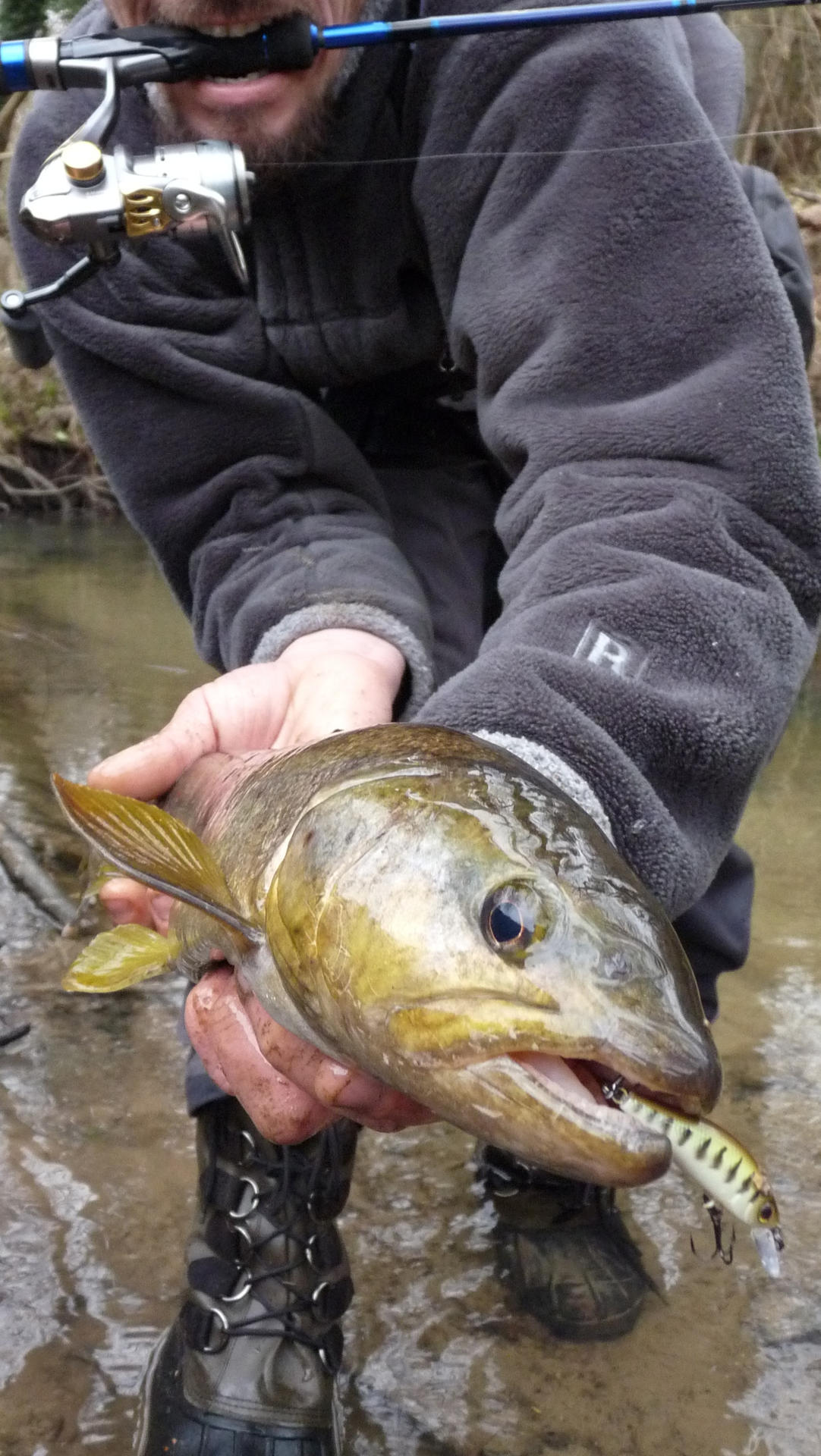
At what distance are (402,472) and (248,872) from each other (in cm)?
162

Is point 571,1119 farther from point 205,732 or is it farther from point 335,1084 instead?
point 205,732

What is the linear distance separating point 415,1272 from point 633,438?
1.37m

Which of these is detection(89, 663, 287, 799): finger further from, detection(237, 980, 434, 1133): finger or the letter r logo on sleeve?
the letter r logo on sleeve

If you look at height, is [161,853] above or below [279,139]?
below

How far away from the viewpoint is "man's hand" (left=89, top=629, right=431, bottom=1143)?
141 centimetres

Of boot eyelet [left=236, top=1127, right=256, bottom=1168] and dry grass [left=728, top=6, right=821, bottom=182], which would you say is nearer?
boot eyelet [left=236, top=1127, right=256, bottom=1168]

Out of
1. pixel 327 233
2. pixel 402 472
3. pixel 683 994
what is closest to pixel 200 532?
pixel 402 472

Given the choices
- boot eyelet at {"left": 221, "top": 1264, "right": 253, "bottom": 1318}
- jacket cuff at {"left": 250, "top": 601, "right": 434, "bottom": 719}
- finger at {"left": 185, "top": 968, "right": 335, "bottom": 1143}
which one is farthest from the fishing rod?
boot eyelet at {"left": 221, "top": 1264, "right": 253, "bottom": 1318}

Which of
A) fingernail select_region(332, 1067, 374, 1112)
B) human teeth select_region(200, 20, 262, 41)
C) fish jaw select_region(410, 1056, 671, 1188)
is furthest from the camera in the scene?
human teeth select_region(200, 20, 262, 41)

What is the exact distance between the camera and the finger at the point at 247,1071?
1523mm

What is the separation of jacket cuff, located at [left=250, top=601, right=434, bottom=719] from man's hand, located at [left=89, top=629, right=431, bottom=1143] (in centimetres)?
2

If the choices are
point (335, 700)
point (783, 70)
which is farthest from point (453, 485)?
point (783, 70)

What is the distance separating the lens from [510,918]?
1151 millimetres

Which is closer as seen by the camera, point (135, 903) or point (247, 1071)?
point (247, 1071)
